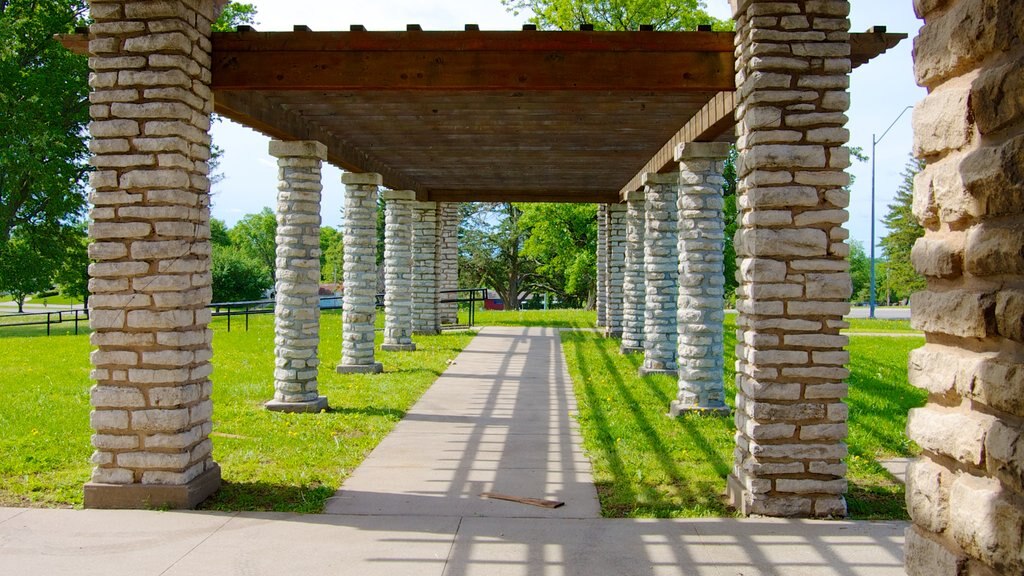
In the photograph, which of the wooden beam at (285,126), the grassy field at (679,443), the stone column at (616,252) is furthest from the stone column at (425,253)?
the grassy field at (679,443)

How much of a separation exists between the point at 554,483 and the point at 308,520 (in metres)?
2.16

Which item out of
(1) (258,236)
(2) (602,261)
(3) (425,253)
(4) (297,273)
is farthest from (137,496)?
(1) (258,236)

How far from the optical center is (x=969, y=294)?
230 cm

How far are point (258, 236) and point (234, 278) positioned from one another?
41268 millimetres

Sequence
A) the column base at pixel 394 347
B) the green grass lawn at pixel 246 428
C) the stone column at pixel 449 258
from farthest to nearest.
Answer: the stone column at pixel 449 258, the column base at pixel 394 347, the green grass lawn at pixel 246 428

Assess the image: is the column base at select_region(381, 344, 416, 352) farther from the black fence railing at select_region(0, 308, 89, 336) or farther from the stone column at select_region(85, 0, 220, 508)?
the stone column at select_region(85, 0, 220, 508)

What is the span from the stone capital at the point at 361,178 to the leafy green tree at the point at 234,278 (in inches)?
864

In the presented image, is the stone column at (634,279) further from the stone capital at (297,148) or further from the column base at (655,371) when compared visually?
the stone capital at (297,148)

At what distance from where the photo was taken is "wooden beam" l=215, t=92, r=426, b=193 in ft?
25.2

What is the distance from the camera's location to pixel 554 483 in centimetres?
707

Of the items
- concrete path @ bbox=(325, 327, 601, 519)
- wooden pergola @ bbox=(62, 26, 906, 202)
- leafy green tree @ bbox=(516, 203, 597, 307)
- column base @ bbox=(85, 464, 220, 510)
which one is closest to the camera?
column base @ bbox=(85, 464, 220, 510)

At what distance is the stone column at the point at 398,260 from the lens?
1673 cm

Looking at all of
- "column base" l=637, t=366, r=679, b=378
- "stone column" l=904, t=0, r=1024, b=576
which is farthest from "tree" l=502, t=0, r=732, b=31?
"stone column" l=904, t=0, r=1024, b=576

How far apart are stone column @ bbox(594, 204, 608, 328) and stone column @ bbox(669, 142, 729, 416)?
11.1 meters
